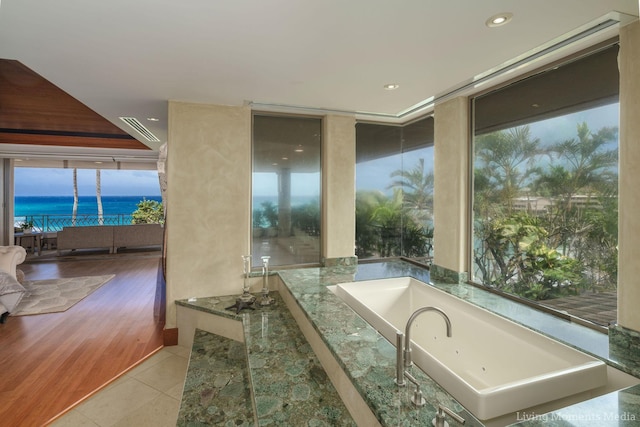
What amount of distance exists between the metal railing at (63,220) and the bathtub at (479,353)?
916cm

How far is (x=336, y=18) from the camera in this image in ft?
5.10

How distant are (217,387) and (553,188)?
2.78 meters

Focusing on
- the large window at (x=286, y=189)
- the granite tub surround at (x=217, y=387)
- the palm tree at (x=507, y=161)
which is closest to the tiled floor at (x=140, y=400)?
the granite tub surround at (x=217, y=387)

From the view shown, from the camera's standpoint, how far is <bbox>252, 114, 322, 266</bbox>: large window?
341 centimetres

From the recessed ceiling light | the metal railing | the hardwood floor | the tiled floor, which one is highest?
the recessed ceiling light

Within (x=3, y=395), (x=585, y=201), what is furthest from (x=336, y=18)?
(x=3, y=395)

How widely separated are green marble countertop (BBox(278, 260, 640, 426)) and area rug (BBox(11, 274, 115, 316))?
3.33 metres

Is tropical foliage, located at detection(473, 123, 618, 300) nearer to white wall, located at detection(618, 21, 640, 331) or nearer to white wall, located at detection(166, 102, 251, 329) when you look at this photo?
white wall, located at detection(618, 21, 640, 331)

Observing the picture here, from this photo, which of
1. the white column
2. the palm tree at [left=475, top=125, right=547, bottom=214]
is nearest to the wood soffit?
the white column

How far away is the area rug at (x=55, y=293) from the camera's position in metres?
4.00

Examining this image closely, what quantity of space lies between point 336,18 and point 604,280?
2.31 m

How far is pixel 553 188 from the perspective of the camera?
225cm

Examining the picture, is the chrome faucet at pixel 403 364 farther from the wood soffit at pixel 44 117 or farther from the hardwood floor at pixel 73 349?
the wood soffit at pixel 44 117

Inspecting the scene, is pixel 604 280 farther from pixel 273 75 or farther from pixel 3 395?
pixel 3 395
